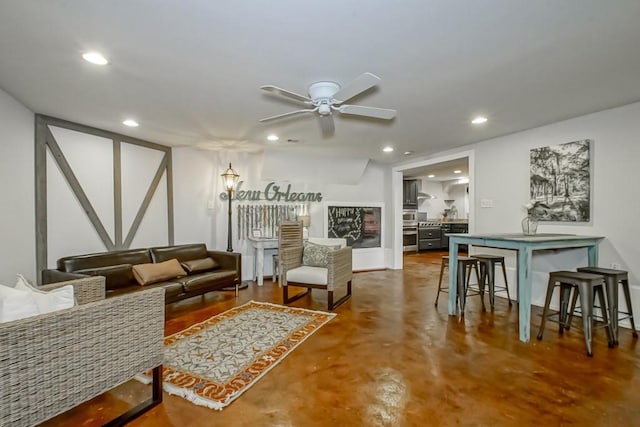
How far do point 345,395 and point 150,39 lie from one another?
266 centimetres

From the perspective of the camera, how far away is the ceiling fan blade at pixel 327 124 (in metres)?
3.30

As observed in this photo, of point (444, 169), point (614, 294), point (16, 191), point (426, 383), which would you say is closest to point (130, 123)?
point (16, 191)

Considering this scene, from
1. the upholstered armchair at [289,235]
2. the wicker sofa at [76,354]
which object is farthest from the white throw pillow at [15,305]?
the upholstered armchair at [289,235]

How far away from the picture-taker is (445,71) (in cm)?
245

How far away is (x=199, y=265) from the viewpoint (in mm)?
4324

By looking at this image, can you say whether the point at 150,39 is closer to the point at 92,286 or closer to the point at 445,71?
the point at 92,286

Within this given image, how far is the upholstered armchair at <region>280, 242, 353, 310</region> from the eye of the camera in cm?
389

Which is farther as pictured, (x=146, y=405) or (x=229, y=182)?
(x=229, y=182)

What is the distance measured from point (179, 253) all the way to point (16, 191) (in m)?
1.85

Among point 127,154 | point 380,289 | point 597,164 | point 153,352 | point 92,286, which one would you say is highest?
point 127,154

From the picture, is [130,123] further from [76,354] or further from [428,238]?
[428,238]

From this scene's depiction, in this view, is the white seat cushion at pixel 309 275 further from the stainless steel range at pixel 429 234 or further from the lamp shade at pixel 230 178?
the stainless steel range at pixel 429 234

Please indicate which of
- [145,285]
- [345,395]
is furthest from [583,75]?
[145,285]

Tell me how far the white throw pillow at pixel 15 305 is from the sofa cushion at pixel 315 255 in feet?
9.94
